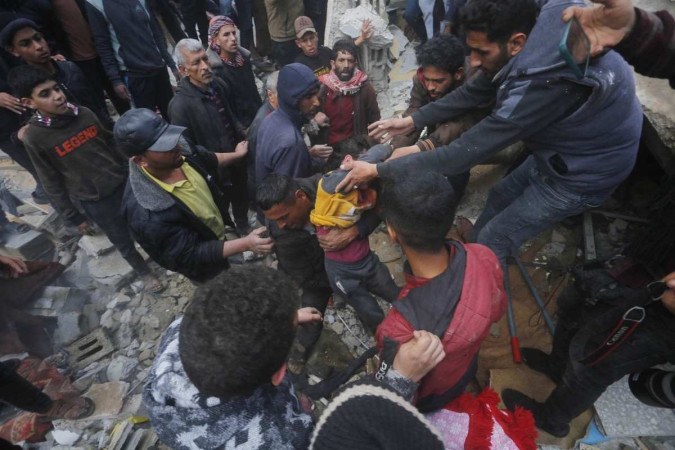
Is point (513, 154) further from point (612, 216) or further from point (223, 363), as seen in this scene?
point (223, 363)

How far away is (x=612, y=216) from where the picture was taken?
3975 mm

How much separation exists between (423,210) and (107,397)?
3.57 metres

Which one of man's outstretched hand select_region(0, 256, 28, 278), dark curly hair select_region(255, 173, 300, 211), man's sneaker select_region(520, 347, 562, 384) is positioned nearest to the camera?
dark curly hair select_region(255, 173, 300, 211)

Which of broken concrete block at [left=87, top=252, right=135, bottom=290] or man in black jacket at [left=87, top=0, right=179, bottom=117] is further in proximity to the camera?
man in black jacket at [left=87, top=0, right=179, bottom=117]

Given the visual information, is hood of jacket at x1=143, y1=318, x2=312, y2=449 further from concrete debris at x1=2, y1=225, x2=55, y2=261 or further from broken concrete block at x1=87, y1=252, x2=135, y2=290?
concrete debris at x1=2, y1=225, x2=55, y2=261

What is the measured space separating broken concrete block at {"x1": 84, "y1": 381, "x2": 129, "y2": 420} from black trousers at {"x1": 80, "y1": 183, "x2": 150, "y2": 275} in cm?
139

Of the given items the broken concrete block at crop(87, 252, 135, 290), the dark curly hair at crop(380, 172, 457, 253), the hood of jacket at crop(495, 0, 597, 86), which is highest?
the hood of jacket at crop(495, 0, 597, 86)

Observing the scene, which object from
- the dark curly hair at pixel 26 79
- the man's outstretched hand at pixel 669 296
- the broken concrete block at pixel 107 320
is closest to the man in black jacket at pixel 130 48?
the dark curly hair at pixel 26 79

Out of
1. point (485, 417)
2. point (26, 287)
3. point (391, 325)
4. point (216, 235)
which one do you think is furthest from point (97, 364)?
point (485, 417)

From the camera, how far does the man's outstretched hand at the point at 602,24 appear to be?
5.57 ft

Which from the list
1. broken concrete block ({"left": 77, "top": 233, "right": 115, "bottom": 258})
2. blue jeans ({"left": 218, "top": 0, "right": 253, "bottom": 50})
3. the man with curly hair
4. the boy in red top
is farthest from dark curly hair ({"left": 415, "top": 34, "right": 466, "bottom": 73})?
blue jeans ({"left": 218, "top": 0, "right": 253, "bottom": 50})

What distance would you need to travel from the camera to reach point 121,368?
145 inches

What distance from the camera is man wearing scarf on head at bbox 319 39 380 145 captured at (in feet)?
14.5

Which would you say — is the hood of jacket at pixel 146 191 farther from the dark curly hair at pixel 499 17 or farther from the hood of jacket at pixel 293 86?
the dark curly hair at pixel 499 17
